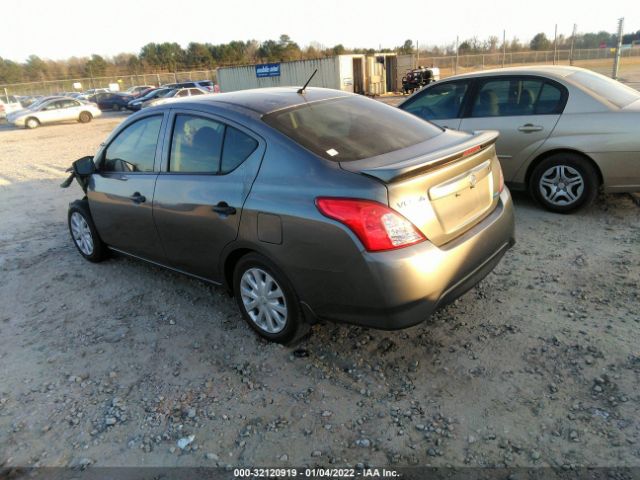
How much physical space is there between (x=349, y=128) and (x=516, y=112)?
3.12 m

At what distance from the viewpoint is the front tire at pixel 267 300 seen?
3.10 m

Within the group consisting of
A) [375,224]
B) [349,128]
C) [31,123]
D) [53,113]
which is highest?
[349,128]

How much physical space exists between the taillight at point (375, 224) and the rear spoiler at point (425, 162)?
0.17 m

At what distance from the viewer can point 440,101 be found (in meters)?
6.25

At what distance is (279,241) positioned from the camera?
2943 millimetres

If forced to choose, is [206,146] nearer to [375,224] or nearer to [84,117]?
[375,224]

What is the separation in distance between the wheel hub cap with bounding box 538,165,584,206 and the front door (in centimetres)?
409

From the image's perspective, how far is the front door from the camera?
13.0ft

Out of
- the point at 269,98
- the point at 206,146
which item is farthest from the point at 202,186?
the point at 269,98

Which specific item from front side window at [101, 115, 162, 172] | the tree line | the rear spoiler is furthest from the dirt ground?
the tree line

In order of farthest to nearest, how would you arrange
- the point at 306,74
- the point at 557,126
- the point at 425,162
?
the point at 306,74 < the point at 557,126 < the point at 425,162

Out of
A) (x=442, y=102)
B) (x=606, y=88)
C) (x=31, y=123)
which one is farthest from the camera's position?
(x=31, y=123)

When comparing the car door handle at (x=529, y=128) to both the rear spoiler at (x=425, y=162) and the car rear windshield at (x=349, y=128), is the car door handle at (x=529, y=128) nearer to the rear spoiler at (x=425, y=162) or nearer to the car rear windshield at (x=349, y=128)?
the car rear windshield at (x=349, y=128)

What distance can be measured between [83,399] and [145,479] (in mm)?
880
